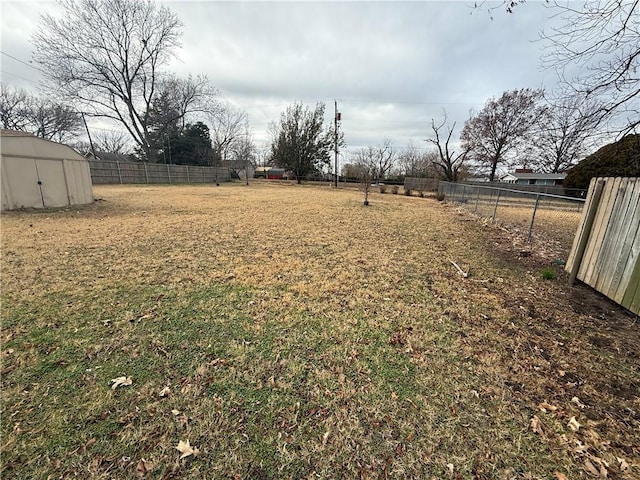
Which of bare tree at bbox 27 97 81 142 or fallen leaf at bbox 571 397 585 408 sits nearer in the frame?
fallen leaf at bbox 571 397 585 408

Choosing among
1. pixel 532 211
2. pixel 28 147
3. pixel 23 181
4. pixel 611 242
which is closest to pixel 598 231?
pixel 611 242

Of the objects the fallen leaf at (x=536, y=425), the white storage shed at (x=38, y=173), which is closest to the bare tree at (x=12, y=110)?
the white storage shed at (x=38, y=173)

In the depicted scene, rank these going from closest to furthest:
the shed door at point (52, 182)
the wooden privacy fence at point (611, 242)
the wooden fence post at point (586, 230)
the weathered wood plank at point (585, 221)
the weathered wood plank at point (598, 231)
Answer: the wooden privacy fence at point (611, 242)
the weathered wood plank at point (598, 231)
the wooden fence post at point (586, 230)
the weathered wood plank at point (585, 221)
the shed door at point (52, 182)

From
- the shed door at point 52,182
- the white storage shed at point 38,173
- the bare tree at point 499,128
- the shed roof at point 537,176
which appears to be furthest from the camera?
the shed roof at point 537,176

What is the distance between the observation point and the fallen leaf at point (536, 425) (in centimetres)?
180

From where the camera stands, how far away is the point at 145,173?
24.0 m

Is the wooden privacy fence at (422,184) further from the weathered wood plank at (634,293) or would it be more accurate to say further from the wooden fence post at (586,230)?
the weathered wood plank at (634,293)

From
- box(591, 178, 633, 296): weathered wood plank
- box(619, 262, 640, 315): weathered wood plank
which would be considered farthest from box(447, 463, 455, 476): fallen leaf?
box(591, 178, 633, 296): weathered wood plank

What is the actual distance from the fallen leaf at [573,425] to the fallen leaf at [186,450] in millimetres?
2482

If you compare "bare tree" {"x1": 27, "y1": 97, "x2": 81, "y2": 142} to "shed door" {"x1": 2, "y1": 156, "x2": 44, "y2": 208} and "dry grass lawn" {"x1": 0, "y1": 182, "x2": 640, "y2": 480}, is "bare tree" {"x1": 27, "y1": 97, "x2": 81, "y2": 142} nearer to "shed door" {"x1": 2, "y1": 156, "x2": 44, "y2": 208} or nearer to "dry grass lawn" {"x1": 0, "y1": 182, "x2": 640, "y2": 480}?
"shed door" {"x1": 2, "y1": 156, "x2": 44, "y2": 208}

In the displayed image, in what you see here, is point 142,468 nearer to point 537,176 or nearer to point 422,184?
point 422,184

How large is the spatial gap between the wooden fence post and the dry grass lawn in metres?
0.30

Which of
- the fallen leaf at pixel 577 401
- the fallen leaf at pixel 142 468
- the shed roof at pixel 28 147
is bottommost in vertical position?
the fallen leaf at pixel 142 468

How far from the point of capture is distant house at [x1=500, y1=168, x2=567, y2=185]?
35319mm
